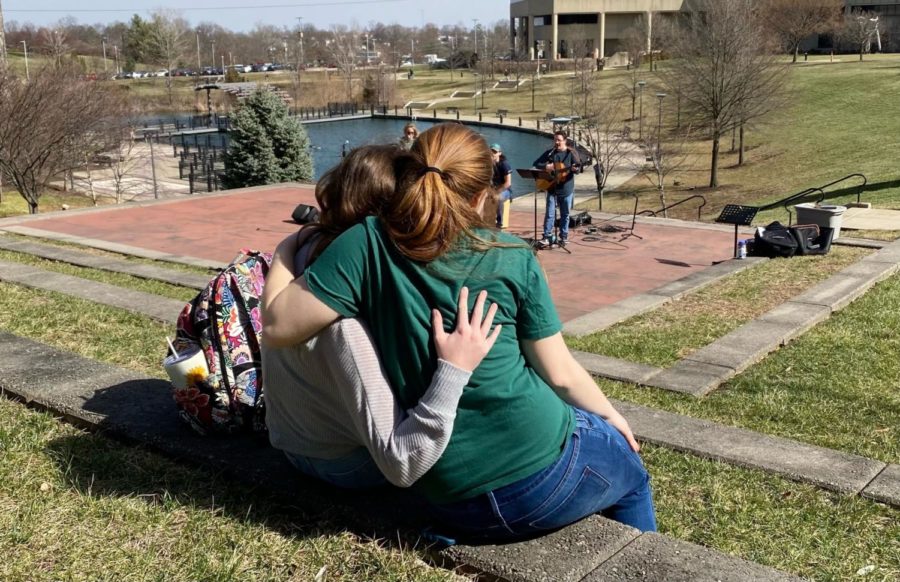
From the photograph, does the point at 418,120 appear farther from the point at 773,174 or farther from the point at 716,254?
the point at 716,254

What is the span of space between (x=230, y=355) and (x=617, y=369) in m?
3.20

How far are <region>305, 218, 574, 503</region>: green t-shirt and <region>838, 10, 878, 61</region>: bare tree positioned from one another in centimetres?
6849

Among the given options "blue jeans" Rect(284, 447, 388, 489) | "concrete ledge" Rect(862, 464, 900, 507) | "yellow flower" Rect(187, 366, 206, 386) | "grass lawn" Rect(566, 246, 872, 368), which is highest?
"yellow flower" Rect(187, 366, 206, 386)

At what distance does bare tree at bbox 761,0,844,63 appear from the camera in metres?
62.8

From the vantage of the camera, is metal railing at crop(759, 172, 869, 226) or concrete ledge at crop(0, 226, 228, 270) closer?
concrete ledge at crop(0, 226, 228, 270)

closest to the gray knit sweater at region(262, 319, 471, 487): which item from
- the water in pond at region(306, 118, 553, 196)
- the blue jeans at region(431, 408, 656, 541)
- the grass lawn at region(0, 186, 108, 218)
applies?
the blue jeans at region(431, 408, 656, 541)

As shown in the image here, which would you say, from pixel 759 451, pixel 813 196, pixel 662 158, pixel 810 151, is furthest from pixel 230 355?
pixel 810 151

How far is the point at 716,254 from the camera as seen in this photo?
11414 millimetres

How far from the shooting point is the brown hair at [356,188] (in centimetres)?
210

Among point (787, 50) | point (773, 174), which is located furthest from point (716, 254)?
point (787, 50)

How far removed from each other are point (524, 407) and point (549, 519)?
0.33 meters

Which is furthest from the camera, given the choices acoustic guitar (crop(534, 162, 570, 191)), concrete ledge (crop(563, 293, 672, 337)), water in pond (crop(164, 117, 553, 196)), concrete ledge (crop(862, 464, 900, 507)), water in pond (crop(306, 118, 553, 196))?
water in pond (crop(164, 117, 553, 196))

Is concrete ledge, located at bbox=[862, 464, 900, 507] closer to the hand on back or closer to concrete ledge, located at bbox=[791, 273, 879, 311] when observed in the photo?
the hand on back

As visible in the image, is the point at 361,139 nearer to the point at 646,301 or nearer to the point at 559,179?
the point at 559,179
